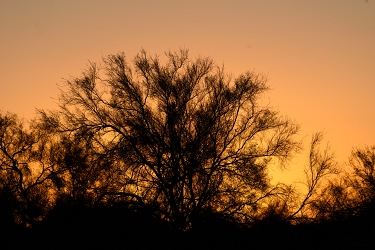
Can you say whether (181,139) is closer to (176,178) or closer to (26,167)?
(176,178)

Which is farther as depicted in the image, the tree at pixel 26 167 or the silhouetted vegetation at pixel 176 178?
the tree at pixel 26 167

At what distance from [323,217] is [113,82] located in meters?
12.3

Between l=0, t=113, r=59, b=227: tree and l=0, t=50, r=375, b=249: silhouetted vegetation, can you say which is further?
l=0, t=113, r=59, b=227: tree

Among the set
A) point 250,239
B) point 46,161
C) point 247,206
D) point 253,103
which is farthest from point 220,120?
point 46,161

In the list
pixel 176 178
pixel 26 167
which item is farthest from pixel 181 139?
pixel 26 167

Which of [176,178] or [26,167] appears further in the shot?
[26,167]

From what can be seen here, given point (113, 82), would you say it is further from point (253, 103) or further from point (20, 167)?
point (20, 167)

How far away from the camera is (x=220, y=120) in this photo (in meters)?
25.4

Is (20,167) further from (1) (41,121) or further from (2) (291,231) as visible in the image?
(2) (291,231)

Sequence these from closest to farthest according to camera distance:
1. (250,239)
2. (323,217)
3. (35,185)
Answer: (250,239)
(323,217)
(35,185)

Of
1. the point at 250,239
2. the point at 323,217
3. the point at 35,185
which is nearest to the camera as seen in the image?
the point at 250,239

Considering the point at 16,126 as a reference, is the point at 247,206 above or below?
below

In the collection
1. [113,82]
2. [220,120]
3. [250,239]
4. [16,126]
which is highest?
[16,126]

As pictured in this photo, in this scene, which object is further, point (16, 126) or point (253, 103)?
point (16, 126)
